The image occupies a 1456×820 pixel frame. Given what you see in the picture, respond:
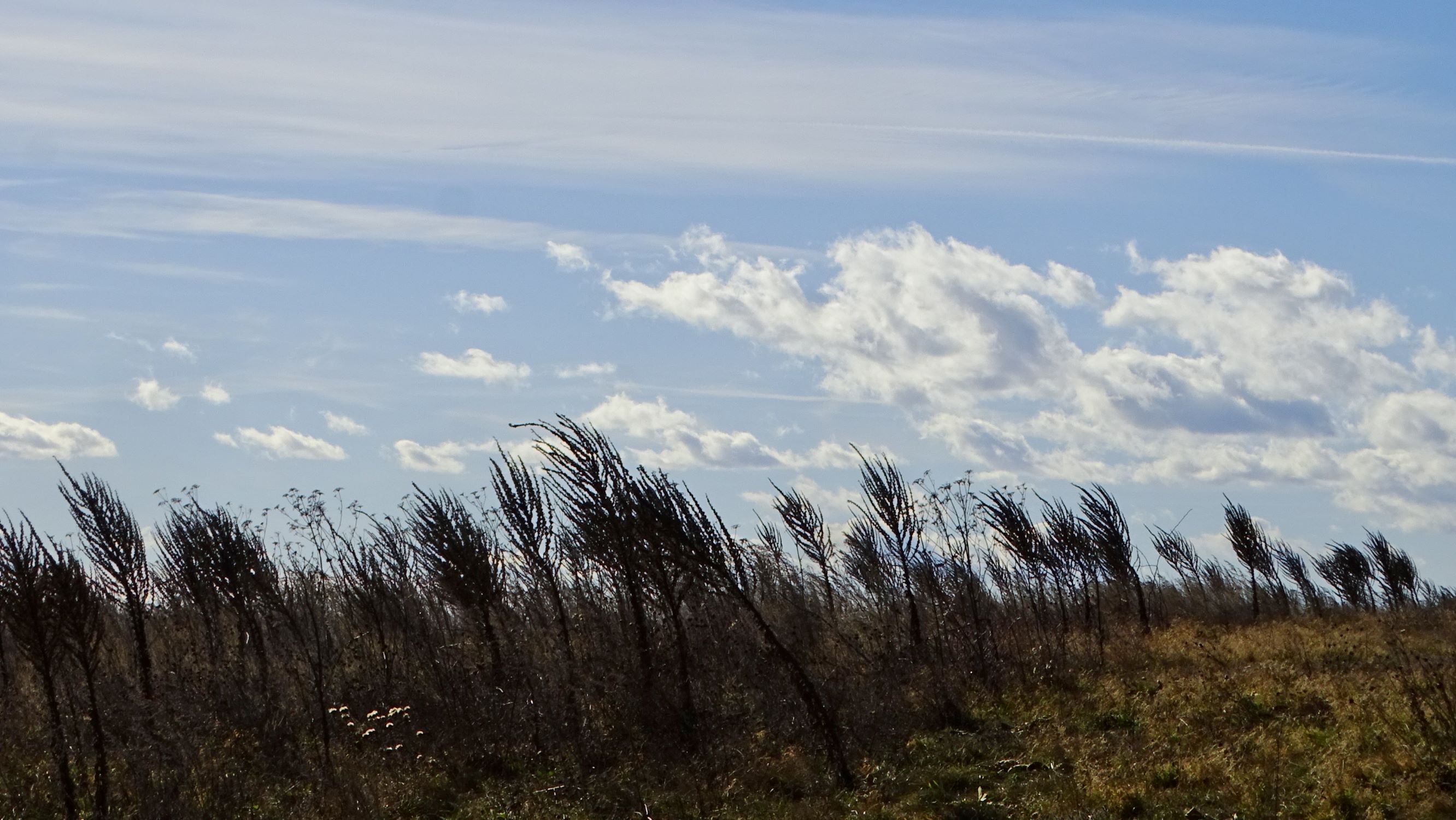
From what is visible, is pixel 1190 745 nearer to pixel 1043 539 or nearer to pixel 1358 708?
pixel 1358 708

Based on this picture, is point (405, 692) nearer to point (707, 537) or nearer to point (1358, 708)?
point (707, 537)

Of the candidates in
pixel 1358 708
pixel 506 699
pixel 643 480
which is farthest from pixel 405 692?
pixel 1358 708

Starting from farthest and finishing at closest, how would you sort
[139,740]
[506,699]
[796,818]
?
[506,699] → [139,740] → [796,818]

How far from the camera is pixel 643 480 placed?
11836 mm

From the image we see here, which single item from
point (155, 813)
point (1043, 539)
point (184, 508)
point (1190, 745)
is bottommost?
point (1190, 745)

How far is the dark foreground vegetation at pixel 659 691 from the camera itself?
10789 mm

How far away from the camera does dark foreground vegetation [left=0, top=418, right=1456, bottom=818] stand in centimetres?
1079

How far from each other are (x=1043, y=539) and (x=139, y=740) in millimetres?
16550

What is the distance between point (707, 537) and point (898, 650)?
893 cm

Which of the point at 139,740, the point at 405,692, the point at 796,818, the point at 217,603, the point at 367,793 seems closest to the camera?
the point at 796,818

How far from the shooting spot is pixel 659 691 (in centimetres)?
1484

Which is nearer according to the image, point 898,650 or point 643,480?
point 643,480

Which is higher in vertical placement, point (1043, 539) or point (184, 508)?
point (184, 508)

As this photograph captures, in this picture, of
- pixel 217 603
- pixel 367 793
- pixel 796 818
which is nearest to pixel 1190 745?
pixel 796 818
